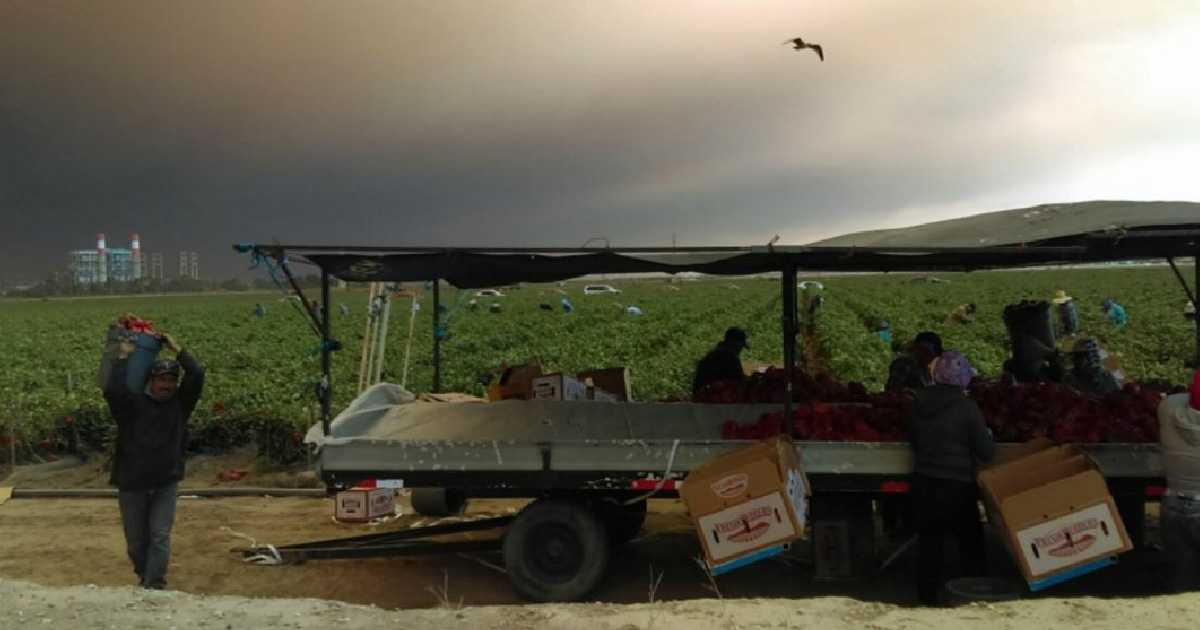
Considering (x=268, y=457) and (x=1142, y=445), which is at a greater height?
(x=1142, y=445)

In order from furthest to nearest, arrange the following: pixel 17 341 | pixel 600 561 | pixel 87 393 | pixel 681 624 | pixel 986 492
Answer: pixel 17 341 < pixel 87 393 < pixel 600 561 < pixel 986 492 < pixel 681 624

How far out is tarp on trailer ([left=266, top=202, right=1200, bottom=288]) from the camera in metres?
6.85

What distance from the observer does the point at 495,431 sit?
774 cm

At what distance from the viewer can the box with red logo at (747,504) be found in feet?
20.6

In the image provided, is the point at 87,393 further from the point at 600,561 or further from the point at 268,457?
the point at 600,561

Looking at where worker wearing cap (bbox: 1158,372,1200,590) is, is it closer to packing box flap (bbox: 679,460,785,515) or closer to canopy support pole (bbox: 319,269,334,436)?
packing box flap (bbox: 679,460,785,515)

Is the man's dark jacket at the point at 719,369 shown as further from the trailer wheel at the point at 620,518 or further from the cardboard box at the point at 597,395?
the trailer wheel at the point at 620,518

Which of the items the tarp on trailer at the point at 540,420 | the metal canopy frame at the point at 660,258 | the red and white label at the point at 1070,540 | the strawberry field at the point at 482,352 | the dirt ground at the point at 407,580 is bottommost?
the dirt ground at the point at 407,580

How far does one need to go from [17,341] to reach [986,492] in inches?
1706

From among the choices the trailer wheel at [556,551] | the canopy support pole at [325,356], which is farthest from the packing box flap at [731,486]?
the canopy support pole at [325,356]

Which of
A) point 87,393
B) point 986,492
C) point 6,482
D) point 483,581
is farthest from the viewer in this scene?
point 87,393

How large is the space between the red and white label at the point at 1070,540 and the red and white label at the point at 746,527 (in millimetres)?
1561

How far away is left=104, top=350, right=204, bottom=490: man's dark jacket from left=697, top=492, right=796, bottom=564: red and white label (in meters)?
3.79

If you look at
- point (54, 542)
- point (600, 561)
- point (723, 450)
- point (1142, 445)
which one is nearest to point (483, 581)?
point (600, 561)
